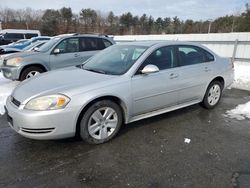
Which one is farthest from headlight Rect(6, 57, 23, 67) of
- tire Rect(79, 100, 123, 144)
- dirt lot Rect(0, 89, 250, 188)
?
tire Rect(79, 100, 123, 144)

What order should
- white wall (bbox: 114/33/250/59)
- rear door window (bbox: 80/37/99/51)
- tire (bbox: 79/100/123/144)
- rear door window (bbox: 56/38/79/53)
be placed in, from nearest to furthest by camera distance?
tire (bbox: 79/100/123/144)
rear door window (bbox: 56/38/79/53)
rear door window (bbox: 80/37/99/51)
white wall (bbox: 114/33/250/59)

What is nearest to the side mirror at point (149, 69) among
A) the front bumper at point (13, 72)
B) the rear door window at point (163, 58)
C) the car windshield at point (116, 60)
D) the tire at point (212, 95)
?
the rear door window at point (163, 58)

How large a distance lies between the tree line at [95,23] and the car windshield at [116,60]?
177 feet

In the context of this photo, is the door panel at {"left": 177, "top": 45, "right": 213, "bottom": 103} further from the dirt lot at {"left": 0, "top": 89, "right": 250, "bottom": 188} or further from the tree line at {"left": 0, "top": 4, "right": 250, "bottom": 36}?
the tree line at {"left": 0, "top": 4, "right": 250, "bottom": 36}

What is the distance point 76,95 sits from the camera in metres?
3.01

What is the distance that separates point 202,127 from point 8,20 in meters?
76.9

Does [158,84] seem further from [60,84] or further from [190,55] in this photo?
[60,84]

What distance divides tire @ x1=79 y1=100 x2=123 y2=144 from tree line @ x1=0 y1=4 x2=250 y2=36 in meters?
54.9

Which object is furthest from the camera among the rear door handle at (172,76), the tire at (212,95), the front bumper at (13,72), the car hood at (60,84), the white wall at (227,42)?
the white wall at (227,42)

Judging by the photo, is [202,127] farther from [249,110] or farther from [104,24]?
[104,24]

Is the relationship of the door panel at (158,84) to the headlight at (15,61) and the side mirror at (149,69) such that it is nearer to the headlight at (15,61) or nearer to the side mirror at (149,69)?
the side mirror at (149,69)

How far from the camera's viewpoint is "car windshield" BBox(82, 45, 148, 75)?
3.71 m

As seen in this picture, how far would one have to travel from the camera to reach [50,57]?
707 centimetres

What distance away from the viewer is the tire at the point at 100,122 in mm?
3199
